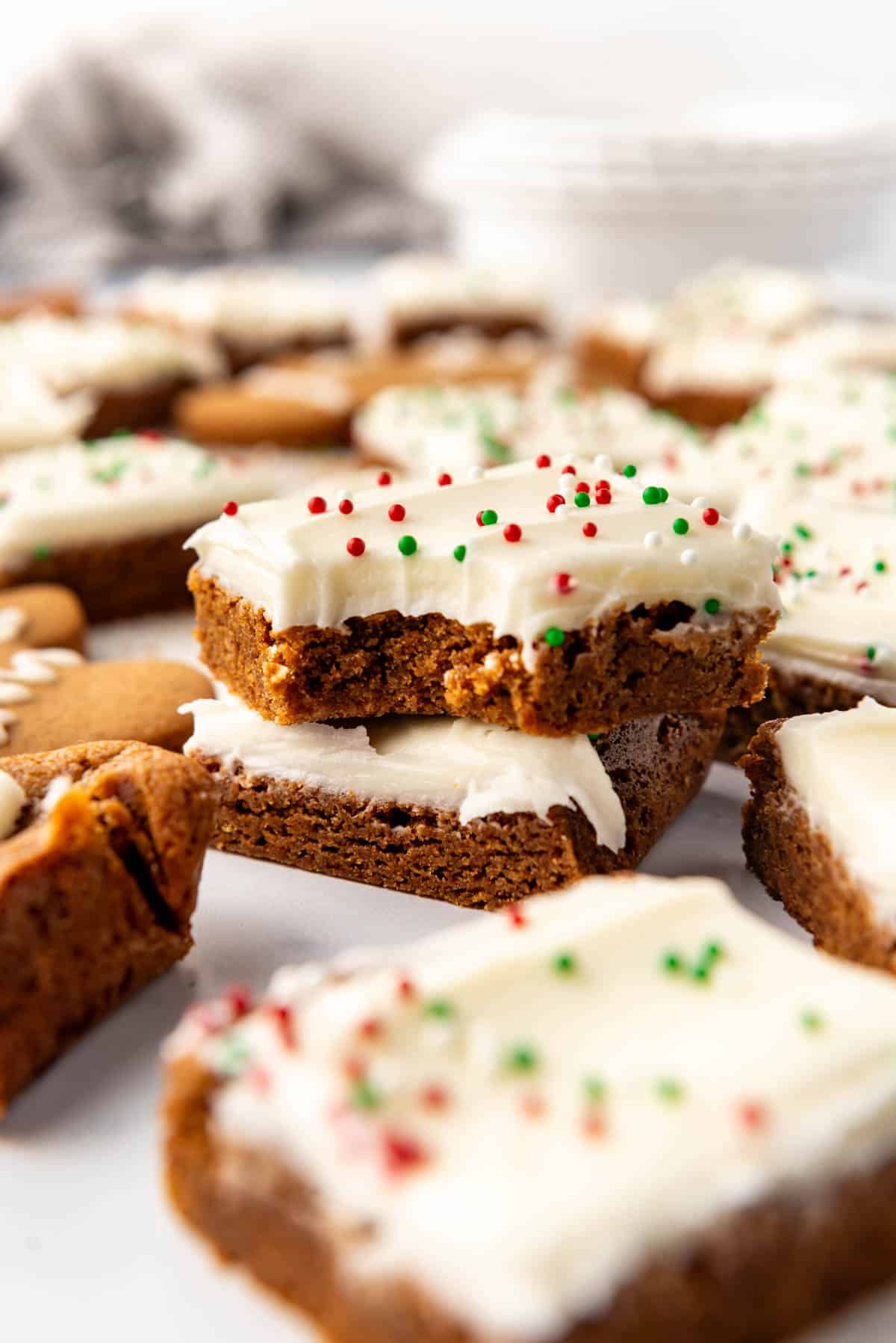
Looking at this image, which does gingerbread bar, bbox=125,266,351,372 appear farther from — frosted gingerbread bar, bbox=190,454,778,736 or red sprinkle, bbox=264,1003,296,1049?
red sprinkle, bbox=264,1003,296,1049

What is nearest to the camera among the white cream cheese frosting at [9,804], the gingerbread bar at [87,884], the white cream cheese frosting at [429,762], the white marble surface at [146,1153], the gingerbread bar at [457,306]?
the white marble surface at [146,1153]

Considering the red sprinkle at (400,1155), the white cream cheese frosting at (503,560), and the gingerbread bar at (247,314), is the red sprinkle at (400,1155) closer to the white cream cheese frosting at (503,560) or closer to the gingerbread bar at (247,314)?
the white cream cheese frosting at (503,560)

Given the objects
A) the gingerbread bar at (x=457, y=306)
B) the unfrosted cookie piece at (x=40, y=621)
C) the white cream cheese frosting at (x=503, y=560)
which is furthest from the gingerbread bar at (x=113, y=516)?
the gingerbread bar at (x=457, y=306)

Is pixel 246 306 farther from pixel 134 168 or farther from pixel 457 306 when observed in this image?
pixel 134 168

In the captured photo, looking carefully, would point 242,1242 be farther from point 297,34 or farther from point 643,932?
point 297,34

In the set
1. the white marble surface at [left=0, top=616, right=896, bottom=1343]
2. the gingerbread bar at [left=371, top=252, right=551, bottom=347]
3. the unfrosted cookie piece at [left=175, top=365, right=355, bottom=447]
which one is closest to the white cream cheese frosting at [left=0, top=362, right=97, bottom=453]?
the unfrosted cookie piece at [left=175, top=365, right=355, bottom=447]

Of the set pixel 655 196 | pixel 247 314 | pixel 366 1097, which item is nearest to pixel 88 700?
pixel 366 1097
